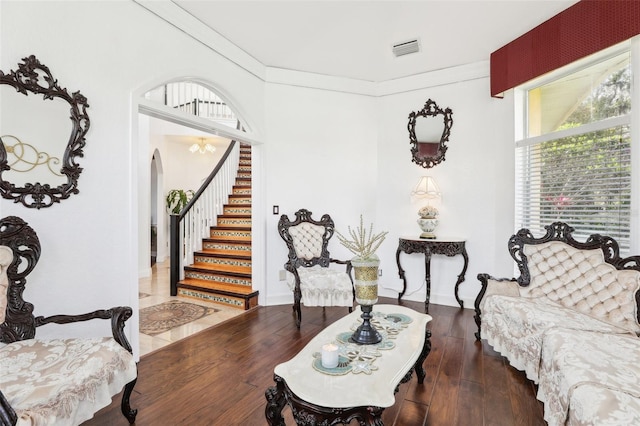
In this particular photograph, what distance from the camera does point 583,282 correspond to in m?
2.57

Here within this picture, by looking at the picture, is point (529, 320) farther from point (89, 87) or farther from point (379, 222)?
point (89, 87)

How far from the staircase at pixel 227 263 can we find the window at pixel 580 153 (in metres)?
3.58

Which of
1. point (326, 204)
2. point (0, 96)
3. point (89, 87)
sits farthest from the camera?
point (326, 204)

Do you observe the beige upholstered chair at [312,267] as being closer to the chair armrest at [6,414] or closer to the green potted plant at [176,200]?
the chair armrest at [6,414]

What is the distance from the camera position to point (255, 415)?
1956 millimetres

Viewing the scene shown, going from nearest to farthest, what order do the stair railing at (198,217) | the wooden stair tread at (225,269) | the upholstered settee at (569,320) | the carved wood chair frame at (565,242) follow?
1. the upholstered settee at (569,320)
2. the carved wood chair frame at (565,242)
3. the wooden stair tread at (225,269)
4. the stair railing at (198,217)

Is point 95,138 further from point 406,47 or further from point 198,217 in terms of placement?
point 406,47

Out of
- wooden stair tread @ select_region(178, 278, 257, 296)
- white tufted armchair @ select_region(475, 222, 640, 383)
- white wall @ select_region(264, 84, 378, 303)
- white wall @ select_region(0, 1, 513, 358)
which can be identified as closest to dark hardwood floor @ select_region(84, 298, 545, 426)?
white tufted armchair @ select_region(475, 222, 640, 383)

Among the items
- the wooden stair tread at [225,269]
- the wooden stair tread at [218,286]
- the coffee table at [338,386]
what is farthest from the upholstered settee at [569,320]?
the wooden stair tread at [225,269]

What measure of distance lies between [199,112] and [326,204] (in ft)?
15.8

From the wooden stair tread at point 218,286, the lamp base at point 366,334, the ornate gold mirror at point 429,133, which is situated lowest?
the wooden stair tread at point 218,286

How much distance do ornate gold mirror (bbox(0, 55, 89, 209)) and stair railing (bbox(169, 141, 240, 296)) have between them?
2.64 metres

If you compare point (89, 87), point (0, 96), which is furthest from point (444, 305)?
point (0, 96)

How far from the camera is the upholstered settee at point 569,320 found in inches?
59.2
